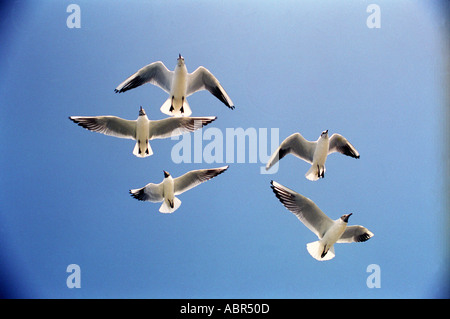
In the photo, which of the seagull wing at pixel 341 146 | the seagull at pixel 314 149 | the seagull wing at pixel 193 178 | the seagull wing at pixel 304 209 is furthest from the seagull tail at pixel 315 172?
the seagull wing at pixel 193 178

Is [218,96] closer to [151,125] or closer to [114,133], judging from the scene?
[151,125]

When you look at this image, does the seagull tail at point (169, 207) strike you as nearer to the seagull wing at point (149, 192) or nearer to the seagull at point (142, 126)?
the seagull wing at point (149, 192)

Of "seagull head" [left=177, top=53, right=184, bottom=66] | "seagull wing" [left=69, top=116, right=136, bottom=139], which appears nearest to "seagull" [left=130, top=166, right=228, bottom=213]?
"seagull wing" [left=69, top=116, right=136, bottom=139]

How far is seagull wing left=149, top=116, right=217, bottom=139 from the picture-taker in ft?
13.6

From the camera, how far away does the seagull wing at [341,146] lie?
13.6 feet

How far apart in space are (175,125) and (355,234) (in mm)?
1827

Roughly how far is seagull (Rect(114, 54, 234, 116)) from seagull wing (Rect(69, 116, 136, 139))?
28 cm

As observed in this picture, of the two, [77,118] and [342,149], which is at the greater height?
[77,118]

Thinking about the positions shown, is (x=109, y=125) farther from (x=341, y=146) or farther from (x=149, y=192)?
(x=341, y=146)

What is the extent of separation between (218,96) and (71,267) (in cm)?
202

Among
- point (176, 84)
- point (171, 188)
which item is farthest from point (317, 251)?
point (176, 84)

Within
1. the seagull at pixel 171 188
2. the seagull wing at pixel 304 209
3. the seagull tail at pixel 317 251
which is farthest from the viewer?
the seagull at pixel 171 188

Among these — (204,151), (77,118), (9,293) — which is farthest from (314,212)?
(9,293)
